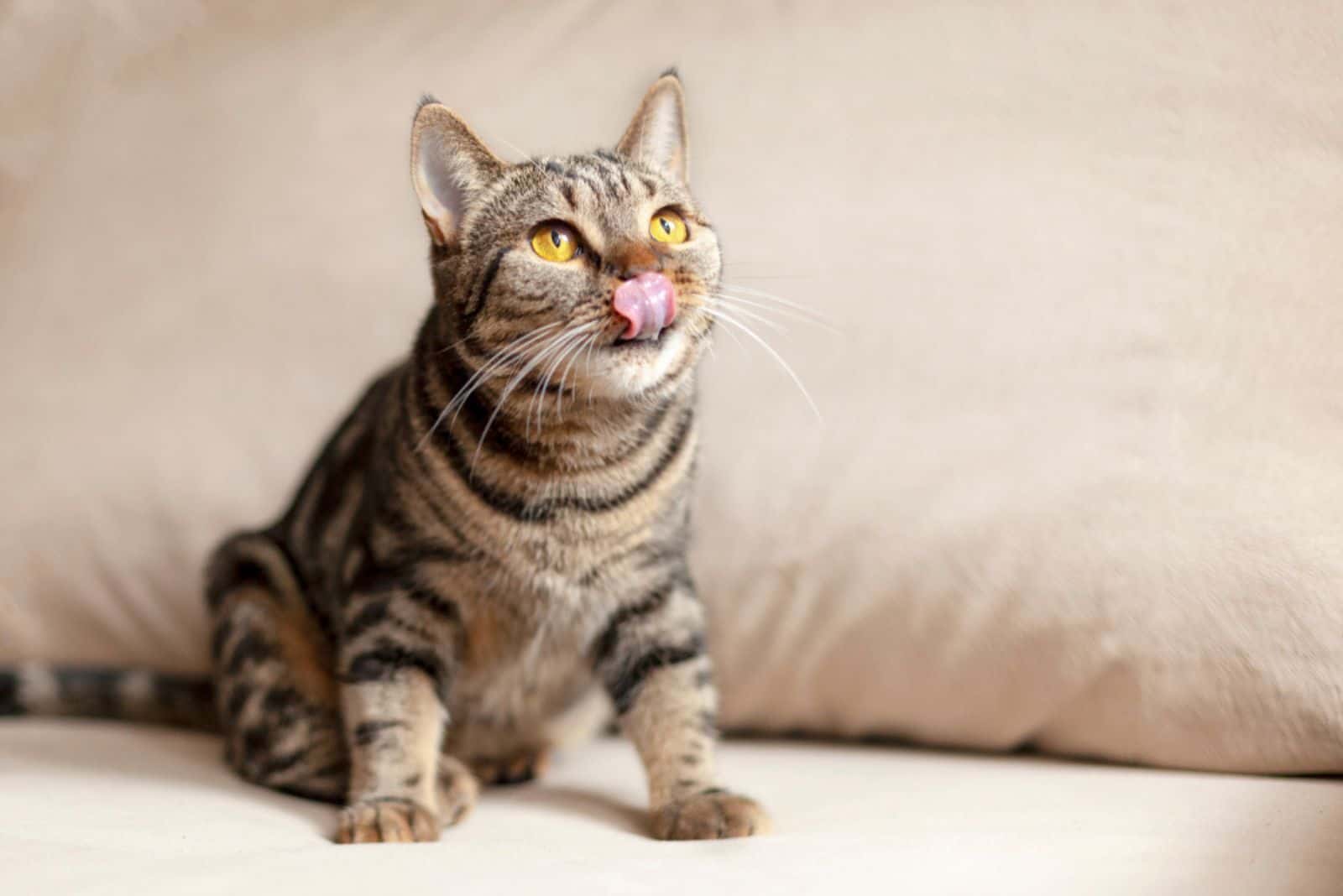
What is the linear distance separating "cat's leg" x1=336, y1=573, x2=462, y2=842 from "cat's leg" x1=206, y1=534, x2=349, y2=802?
2.4 inches

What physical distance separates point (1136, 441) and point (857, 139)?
1.60 ft

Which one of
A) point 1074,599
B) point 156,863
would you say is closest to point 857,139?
point 1074,599

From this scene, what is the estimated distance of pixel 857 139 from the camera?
1.51 meters

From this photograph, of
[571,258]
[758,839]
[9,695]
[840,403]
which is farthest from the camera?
[9,695]

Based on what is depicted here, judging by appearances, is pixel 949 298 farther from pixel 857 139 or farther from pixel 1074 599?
pixel 1074 599

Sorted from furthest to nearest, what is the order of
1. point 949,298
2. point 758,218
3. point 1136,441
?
1. point 758,218
2. point 949,298
3. point 1136,441

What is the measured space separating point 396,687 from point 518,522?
0.71 feet

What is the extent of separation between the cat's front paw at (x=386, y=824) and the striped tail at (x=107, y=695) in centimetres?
53

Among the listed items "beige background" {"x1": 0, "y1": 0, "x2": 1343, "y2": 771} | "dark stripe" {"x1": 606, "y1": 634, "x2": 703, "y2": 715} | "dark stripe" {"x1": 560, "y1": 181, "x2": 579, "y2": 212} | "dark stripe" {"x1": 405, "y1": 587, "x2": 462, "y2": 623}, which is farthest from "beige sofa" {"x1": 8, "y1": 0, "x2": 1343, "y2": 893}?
"dark stripe" {"x1": 560, "y1": 181, "x2": 579, "y2": 212}

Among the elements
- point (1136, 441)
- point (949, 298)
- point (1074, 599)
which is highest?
point (949, 298)

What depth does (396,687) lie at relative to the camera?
4.25ft

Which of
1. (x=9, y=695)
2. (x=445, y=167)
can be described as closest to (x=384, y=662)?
(x=445, y=167)

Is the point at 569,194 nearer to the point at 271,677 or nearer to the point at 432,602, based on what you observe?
the point at 432,602

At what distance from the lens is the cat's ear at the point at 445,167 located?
1.26 m
